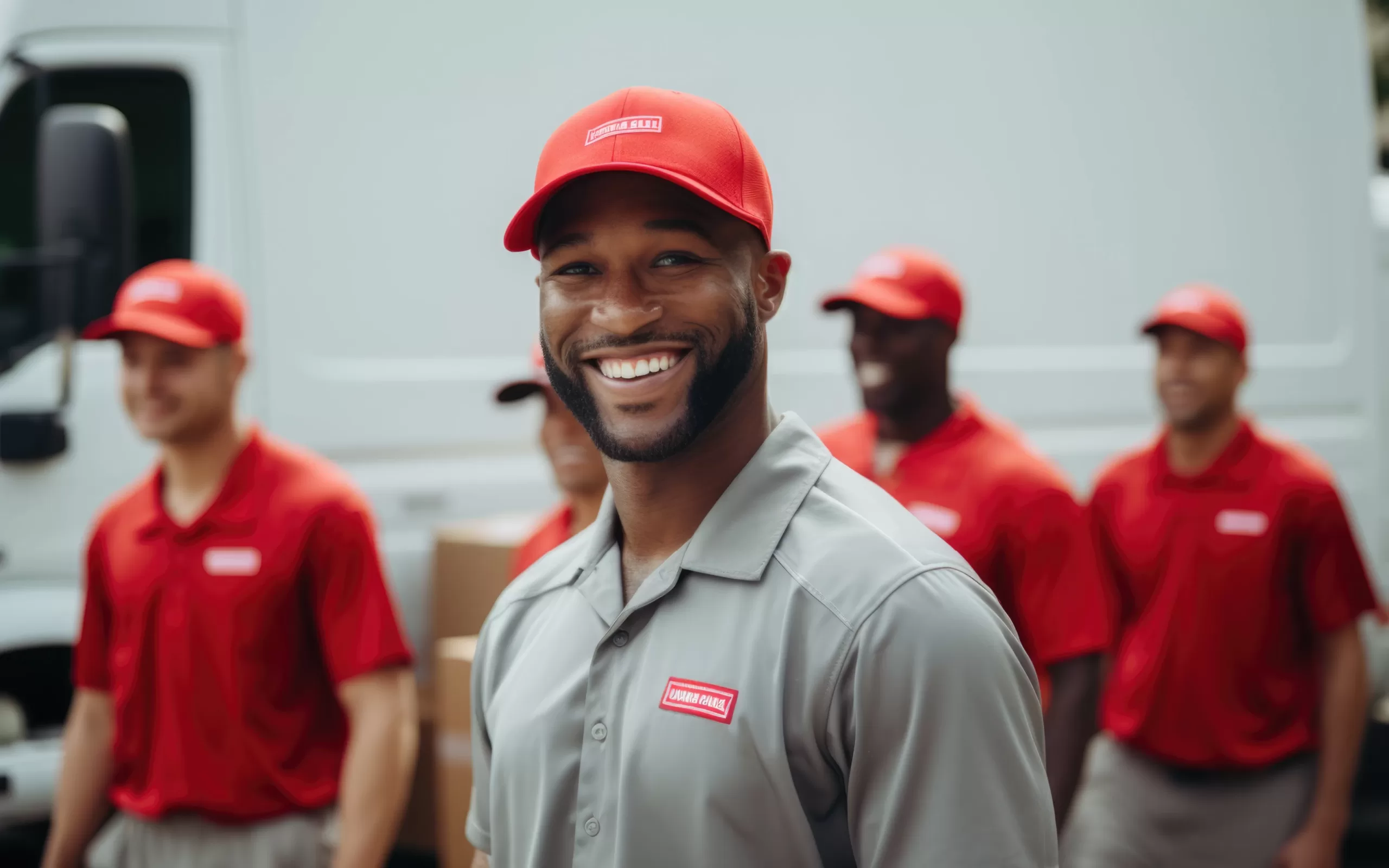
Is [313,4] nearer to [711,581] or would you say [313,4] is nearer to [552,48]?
[552,48]

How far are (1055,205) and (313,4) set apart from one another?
2.36 metres

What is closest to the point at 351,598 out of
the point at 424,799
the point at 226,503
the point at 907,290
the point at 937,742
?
the point at 226,503

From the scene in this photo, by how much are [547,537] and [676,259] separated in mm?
1590

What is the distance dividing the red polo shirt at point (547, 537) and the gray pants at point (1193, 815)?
4.82 feet

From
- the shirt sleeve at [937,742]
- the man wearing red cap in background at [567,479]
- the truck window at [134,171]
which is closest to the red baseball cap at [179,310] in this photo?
the truck window at [134,171]

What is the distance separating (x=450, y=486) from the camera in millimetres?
3850

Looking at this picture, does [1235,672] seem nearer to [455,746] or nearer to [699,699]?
[455,746]

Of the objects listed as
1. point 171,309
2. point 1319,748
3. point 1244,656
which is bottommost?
point 1319,748

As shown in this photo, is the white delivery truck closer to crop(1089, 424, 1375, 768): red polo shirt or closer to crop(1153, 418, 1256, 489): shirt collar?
crop(1153, 418, 1256, 489): shirt collar

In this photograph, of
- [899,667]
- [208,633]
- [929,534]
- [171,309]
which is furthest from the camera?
[171,309]

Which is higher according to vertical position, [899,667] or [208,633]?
[899,667]

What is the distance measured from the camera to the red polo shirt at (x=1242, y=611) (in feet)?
11.1

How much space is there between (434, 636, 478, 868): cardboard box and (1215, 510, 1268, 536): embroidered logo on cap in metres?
1.87

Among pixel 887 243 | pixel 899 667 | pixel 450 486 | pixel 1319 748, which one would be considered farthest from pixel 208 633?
pixel 1319 748
